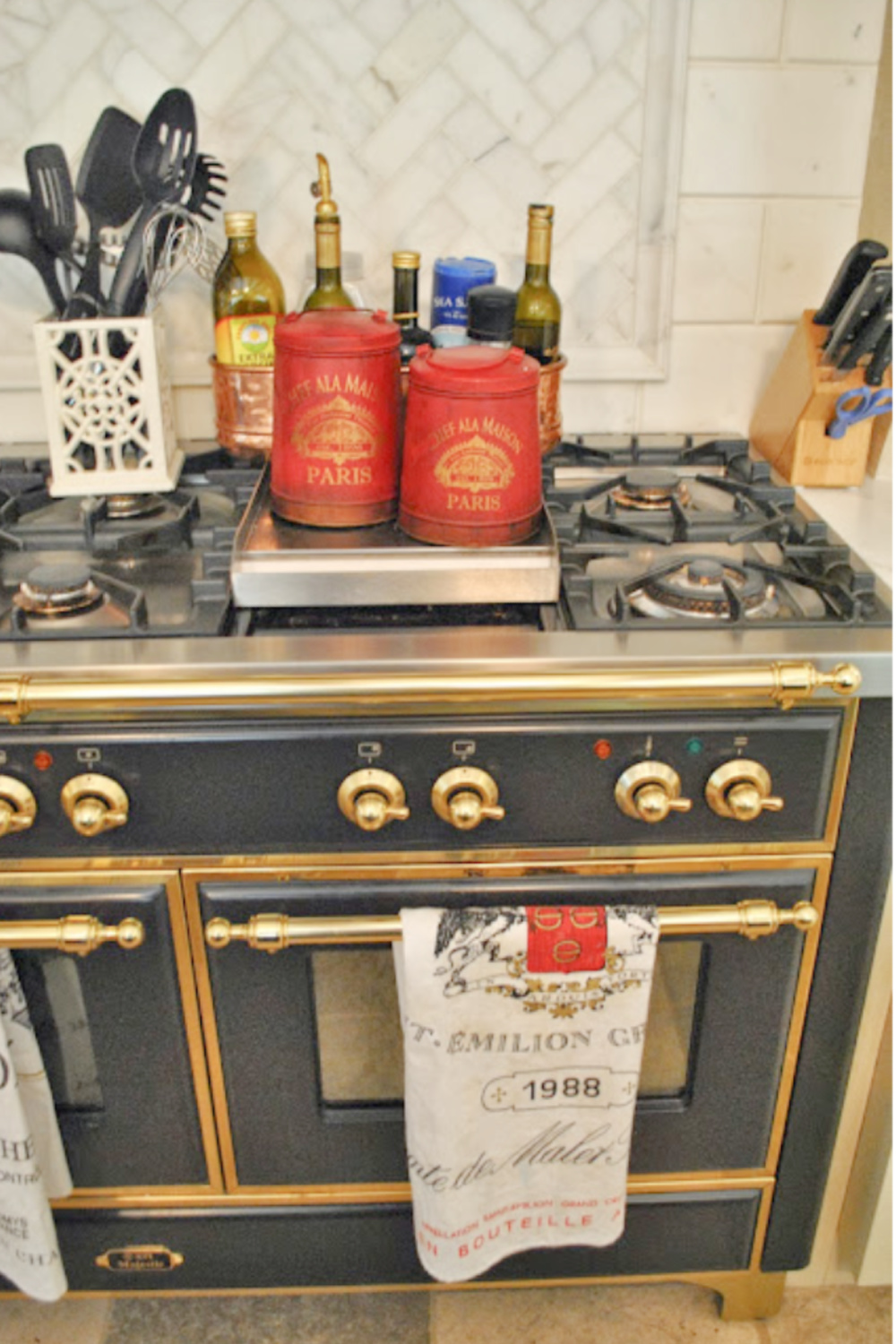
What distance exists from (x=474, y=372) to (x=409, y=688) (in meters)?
0.30

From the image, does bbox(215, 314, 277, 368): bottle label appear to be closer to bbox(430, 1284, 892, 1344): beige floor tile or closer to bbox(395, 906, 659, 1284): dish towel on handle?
bbox(395, 906, 659, 1284): dish towel on handle

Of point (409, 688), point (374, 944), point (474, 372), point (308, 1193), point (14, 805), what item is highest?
point (474, 372)

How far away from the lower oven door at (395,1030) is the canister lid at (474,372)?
1.48 feet

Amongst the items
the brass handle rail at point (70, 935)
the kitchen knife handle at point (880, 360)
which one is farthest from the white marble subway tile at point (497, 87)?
the brass handle rail at point (70, 935)

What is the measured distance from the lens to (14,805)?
100cm

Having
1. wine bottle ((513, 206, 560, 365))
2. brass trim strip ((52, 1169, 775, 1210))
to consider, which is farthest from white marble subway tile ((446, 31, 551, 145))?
brass trim strip ((52, 1169, 775, 1210))

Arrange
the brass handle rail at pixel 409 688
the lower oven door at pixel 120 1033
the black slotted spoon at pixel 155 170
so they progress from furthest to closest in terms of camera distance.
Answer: the black slotted spoon at pixel 155 170
the lower oven door at pixel 120 1033
the brass handle rail at pixel 409 688

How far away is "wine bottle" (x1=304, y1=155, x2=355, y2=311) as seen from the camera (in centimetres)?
119

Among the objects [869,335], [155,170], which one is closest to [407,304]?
[155,170]

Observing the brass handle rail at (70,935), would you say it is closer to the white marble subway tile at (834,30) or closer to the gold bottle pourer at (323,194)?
the gold bottle pourer at (323,194)

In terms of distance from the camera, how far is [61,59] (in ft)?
4.37

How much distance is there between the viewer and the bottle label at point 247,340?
4.22 ft

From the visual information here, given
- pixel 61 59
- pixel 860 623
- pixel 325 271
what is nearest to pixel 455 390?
pixel 325 271

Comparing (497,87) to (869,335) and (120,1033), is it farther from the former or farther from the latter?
(120,1033)
